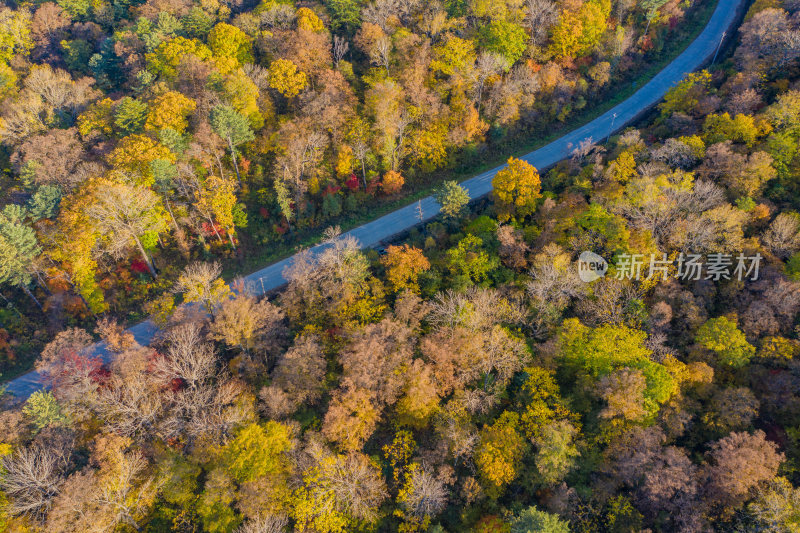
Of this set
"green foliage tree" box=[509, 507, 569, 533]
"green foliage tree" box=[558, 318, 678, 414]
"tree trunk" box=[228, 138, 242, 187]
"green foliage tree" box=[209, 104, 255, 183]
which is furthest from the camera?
"tree trunk" box=[228, 138, 242, 187]

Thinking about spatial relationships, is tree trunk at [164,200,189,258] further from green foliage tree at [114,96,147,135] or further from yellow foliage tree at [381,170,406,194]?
yellow foliage tree at [381,170,406,194]

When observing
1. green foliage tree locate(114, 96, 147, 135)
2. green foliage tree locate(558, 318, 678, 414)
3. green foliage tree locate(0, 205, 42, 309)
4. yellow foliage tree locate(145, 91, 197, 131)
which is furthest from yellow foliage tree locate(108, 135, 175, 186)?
green foliage tree locate(558, 318, 678, 414)

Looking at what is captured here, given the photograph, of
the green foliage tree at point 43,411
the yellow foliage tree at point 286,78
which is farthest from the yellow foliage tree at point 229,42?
the green foliage tree at point 43,411

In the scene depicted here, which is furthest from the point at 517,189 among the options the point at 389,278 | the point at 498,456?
the point at 498,456

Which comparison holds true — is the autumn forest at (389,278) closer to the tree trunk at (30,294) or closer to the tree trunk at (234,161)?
the tree trunk at (30,294)

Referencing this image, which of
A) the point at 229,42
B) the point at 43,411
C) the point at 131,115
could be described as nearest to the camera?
the point at 43,411

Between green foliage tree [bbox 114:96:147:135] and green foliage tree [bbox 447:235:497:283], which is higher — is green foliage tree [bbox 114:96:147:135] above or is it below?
above

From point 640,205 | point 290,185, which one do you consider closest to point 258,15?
point 290,185

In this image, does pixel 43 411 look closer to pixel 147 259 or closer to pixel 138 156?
pixel 147 259
